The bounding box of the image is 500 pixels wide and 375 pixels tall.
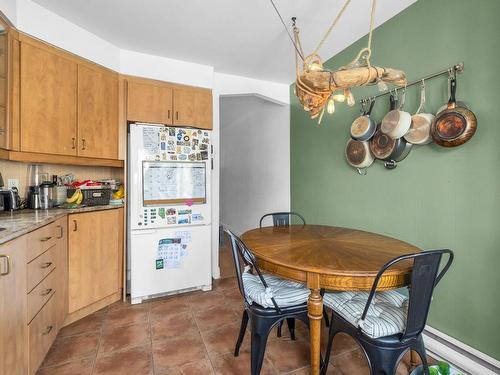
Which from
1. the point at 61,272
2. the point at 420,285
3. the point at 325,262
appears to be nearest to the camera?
the point at 420,285

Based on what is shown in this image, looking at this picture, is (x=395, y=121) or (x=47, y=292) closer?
(x=47, y=292)

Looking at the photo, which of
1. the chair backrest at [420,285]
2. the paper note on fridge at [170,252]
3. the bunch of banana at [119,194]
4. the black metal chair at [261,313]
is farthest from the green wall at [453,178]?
the bunch of banana at [119,194]

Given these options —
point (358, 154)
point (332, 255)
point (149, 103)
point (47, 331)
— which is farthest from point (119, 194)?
point (358, 154)

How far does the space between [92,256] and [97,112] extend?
4.22 feet

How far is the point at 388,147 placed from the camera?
78.4 inches

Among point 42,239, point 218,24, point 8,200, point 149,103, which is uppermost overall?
point 218,24

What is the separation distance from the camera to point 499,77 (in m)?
1.46

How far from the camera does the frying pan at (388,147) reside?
1926 mm

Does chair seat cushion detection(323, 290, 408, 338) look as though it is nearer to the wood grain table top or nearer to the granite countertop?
the wood grain table top

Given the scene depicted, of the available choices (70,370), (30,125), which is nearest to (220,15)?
(30,125)

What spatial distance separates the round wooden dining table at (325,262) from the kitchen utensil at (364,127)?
817mm

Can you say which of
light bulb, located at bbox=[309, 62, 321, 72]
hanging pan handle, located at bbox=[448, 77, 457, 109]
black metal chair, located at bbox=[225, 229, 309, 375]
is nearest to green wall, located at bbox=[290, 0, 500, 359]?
hanging pan handle, located at bbox=[448, 77, 457, 109]

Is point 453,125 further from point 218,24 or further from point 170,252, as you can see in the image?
point 170,252

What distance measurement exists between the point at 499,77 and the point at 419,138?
490 millimetres
